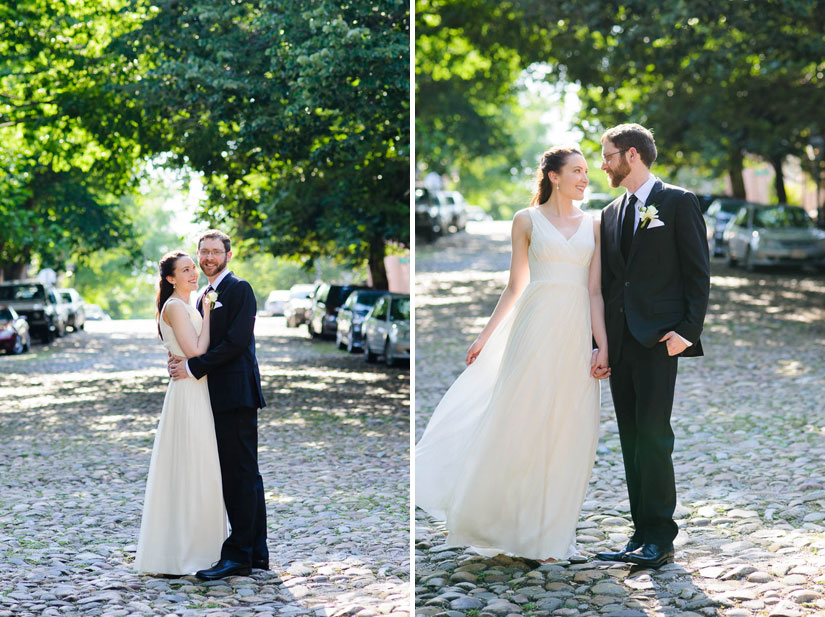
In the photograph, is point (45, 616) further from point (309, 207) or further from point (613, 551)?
point (309, 207)

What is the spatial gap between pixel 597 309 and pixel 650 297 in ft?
0.90

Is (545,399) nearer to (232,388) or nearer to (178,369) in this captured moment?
(232,388)

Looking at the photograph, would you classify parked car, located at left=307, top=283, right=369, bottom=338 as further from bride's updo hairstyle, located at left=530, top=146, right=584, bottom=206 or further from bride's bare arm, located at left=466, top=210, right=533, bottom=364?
bride's updo hairstyle, located at left=530, top=146, right=584, bottom=206

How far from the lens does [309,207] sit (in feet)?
48.6

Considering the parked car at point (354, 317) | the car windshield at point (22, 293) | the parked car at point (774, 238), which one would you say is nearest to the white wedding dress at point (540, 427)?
the parked car at point (354, 317)

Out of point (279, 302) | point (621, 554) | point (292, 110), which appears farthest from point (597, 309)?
point (279, 302)

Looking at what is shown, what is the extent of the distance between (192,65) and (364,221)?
115 inches

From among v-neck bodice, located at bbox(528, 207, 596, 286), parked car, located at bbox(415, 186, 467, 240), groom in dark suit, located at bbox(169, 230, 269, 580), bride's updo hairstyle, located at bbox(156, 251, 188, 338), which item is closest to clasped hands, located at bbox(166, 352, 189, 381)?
groom in dark suit, located at bbox(169, 230, 269, 580)

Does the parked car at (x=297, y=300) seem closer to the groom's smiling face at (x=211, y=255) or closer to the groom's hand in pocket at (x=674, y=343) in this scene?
the groom's smiling face at (x=211, y=255)

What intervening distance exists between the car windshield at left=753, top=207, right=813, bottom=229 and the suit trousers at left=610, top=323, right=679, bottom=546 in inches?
957

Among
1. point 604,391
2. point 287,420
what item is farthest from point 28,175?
point 604,391

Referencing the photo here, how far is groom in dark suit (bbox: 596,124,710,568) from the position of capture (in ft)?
18.3

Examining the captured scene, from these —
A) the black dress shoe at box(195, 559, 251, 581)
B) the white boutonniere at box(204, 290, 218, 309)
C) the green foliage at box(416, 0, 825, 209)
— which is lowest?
the black dress shoe at box(195, 559, 251, 581)

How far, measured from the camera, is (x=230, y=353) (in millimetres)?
6105
